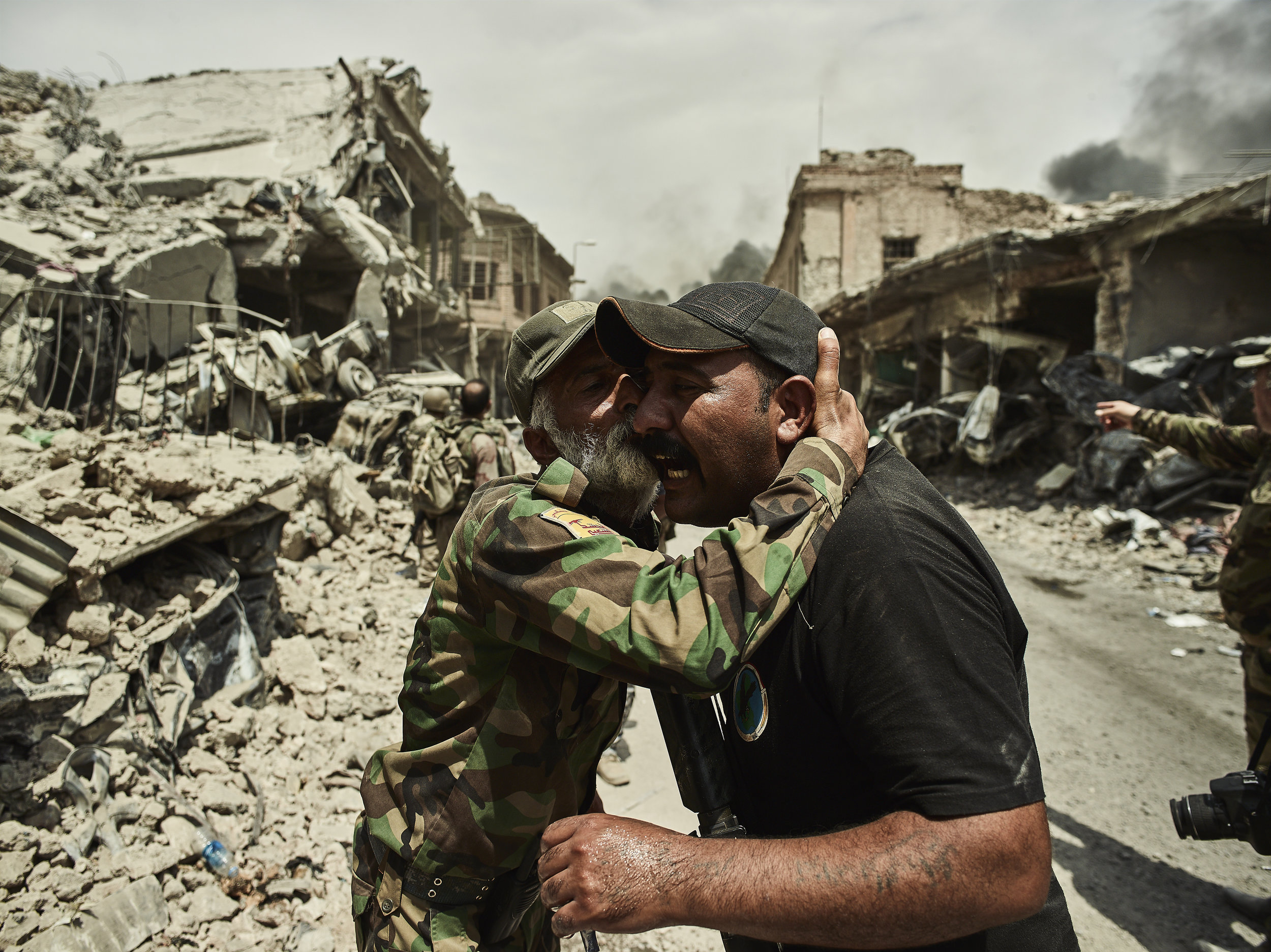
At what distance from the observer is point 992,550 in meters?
8.70

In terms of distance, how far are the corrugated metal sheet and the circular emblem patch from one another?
113 inches

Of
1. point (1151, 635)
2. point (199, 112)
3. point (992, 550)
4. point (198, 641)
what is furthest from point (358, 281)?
point (1151, 635)

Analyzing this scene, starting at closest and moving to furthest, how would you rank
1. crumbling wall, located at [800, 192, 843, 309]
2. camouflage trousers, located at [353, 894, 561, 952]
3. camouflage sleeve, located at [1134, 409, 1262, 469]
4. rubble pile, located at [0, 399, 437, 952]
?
camouflage trousers, located at [353, 894, 561, 952] → rubble pile, located at [0, 399, 437, 952] → camouflage sleeve, located at [1134, 409, 1262, 469] → crumbling wall, located at [800, 192, 843, 309]

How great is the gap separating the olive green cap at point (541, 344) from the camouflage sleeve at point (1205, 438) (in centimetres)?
329

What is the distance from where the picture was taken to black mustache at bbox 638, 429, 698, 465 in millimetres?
1303

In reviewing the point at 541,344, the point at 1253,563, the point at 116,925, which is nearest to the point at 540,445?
the point at 541,344

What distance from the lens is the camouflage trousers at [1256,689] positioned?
2.63 m

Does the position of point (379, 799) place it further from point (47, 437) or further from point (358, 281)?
point (358, 281)

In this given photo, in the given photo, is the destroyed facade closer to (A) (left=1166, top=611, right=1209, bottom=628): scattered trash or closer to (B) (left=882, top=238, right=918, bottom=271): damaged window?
(B) (left=882, top=238, right=918, bottom=271): damaged window

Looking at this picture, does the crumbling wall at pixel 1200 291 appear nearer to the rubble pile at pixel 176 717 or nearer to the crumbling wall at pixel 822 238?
the rubble pile at pixel 176 717

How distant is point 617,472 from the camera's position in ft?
4.83

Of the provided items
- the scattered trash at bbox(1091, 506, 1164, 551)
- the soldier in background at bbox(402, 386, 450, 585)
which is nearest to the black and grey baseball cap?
the soldier in background at bbox(402, 386, 450, 585)

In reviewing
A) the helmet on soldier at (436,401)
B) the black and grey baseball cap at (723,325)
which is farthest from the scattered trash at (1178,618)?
the helmet on soldier at (436,401)

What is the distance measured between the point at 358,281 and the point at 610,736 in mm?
13800
